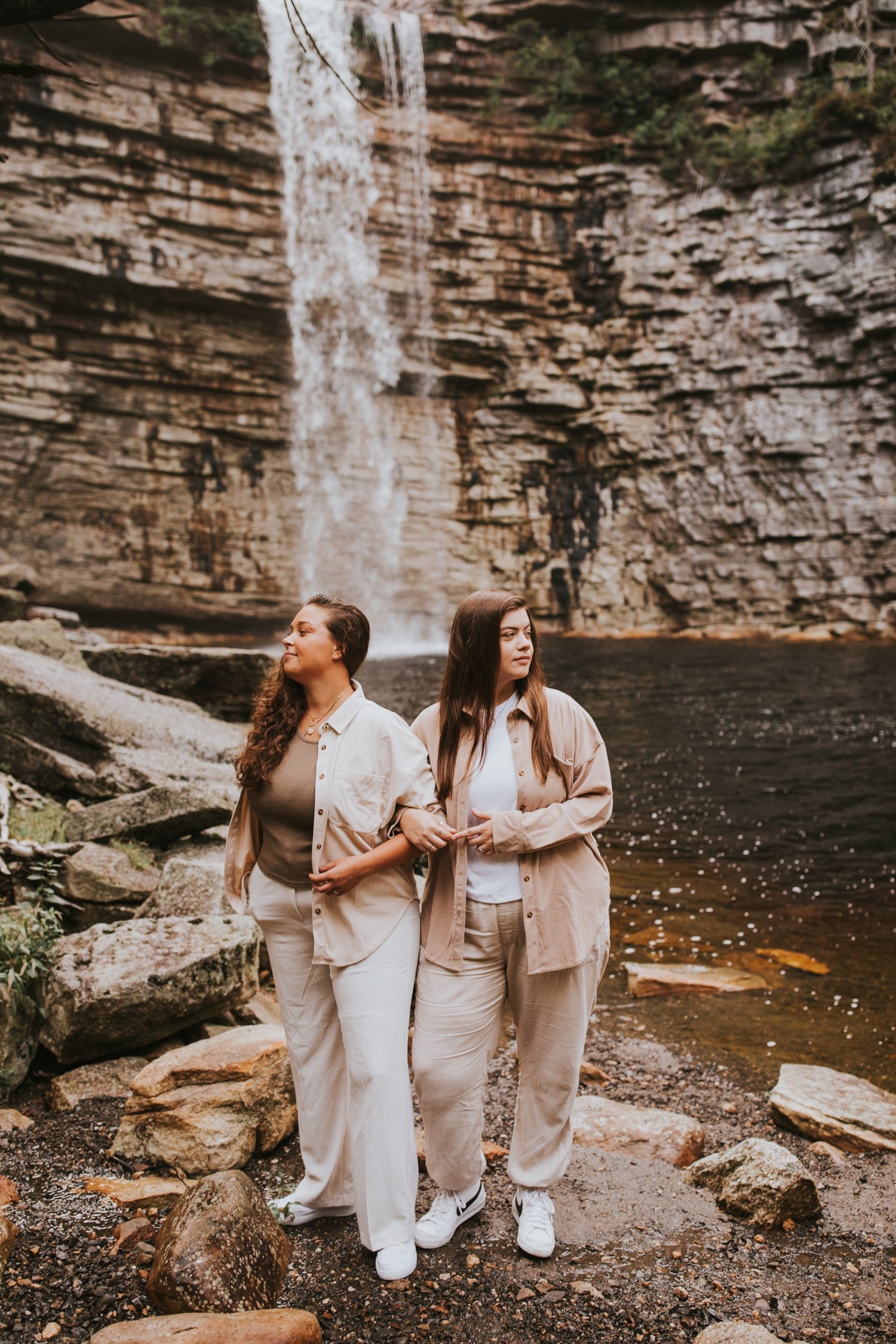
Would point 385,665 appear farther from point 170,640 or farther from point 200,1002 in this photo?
point 200,1002

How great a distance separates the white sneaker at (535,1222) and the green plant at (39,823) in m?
3.51

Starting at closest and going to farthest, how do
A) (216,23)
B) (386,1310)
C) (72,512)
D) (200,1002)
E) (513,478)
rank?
(386,1310)
(200,1002)
(216,23)
(72,512)
(513,478)

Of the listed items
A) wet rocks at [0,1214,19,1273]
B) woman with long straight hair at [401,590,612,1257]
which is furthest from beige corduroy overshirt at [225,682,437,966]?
wet rocks at [0,1214,19,1273]

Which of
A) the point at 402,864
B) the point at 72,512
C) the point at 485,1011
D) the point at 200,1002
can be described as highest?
the point at 72,512

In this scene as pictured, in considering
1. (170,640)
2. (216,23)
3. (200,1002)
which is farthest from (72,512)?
(200,1002)

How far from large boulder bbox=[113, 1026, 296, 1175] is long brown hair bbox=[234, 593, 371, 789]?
1.23 meters

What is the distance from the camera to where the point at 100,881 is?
4.87 metres

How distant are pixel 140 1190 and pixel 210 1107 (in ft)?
1.11

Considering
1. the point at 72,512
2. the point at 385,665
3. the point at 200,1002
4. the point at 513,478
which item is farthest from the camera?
the point at 513,478

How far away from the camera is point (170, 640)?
2803cm

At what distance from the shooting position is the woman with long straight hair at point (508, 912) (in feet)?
9.33

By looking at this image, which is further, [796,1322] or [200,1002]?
[200,1002]

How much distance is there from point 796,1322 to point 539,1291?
75cm

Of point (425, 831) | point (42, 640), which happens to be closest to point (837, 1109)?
point (425, 831)
